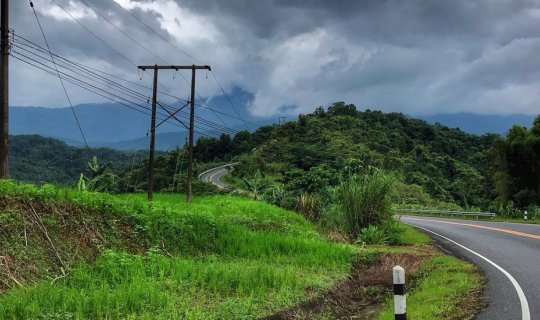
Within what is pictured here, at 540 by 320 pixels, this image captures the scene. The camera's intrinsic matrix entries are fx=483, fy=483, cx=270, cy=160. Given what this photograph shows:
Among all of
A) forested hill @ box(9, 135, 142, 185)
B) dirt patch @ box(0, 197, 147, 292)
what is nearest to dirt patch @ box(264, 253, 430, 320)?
dirt patch @ box(0, 197, 147, 292)

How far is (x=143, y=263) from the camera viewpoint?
1123cm

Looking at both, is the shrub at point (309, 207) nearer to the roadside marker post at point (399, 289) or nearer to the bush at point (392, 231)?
the bush at point (392, 231)

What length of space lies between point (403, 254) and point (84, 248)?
10471 mm

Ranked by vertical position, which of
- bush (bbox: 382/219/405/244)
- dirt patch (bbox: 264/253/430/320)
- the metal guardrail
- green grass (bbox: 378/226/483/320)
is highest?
the metal guardrail

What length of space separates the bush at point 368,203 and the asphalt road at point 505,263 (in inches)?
108

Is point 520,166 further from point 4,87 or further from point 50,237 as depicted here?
point 50,237

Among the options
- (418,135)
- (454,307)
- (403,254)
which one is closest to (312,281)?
(454,307)

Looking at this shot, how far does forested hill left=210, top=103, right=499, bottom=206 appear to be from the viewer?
63.7 metres

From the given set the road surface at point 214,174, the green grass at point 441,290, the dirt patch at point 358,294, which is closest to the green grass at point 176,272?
the dirt patch at point 358,294

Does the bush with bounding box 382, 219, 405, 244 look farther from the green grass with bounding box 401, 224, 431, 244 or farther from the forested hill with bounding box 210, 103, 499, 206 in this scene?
the forested hill with bounding box 210, 103, 499, 206

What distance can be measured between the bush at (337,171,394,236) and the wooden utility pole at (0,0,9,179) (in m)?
13.6

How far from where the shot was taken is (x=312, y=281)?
38.1 ft

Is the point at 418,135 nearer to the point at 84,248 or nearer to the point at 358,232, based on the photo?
the point at 358,232

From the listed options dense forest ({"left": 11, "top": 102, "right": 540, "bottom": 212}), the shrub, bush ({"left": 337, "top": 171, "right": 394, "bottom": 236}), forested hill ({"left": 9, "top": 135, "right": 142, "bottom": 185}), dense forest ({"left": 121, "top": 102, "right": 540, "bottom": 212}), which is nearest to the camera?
bush ({"left": 337, "top": 171, "right": 394, "bottom": 236})
